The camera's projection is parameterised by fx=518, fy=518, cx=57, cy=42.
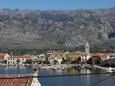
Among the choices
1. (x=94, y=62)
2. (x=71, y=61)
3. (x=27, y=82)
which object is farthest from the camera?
(x=71, y=61)

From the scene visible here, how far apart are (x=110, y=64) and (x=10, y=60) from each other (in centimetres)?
5697

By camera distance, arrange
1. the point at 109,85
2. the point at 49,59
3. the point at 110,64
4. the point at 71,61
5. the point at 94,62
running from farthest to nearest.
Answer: the point at 49,59 → the point at 71,61 → the point at 94,62 → the point at 110,64 → the point at 109,85

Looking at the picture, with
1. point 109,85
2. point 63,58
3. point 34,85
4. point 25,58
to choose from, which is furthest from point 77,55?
point 34,85

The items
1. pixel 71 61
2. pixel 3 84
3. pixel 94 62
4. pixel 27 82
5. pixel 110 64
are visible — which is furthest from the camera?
pixel 71 61

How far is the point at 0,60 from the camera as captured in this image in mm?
175625

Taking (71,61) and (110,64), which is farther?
(71,61)

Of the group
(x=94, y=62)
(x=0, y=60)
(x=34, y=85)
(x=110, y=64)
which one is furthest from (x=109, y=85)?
(x=0, y=60)

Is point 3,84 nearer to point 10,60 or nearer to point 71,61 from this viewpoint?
point 71,61

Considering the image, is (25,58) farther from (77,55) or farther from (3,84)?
(3,84)

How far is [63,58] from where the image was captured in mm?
165750

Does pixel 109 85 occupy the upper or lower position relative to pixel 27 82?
lower

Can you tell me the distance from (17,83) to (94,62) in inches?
4619

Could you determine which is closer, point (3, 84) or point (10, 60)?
point (3, 84)

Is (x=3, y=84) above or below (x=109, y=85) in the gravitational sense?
above
